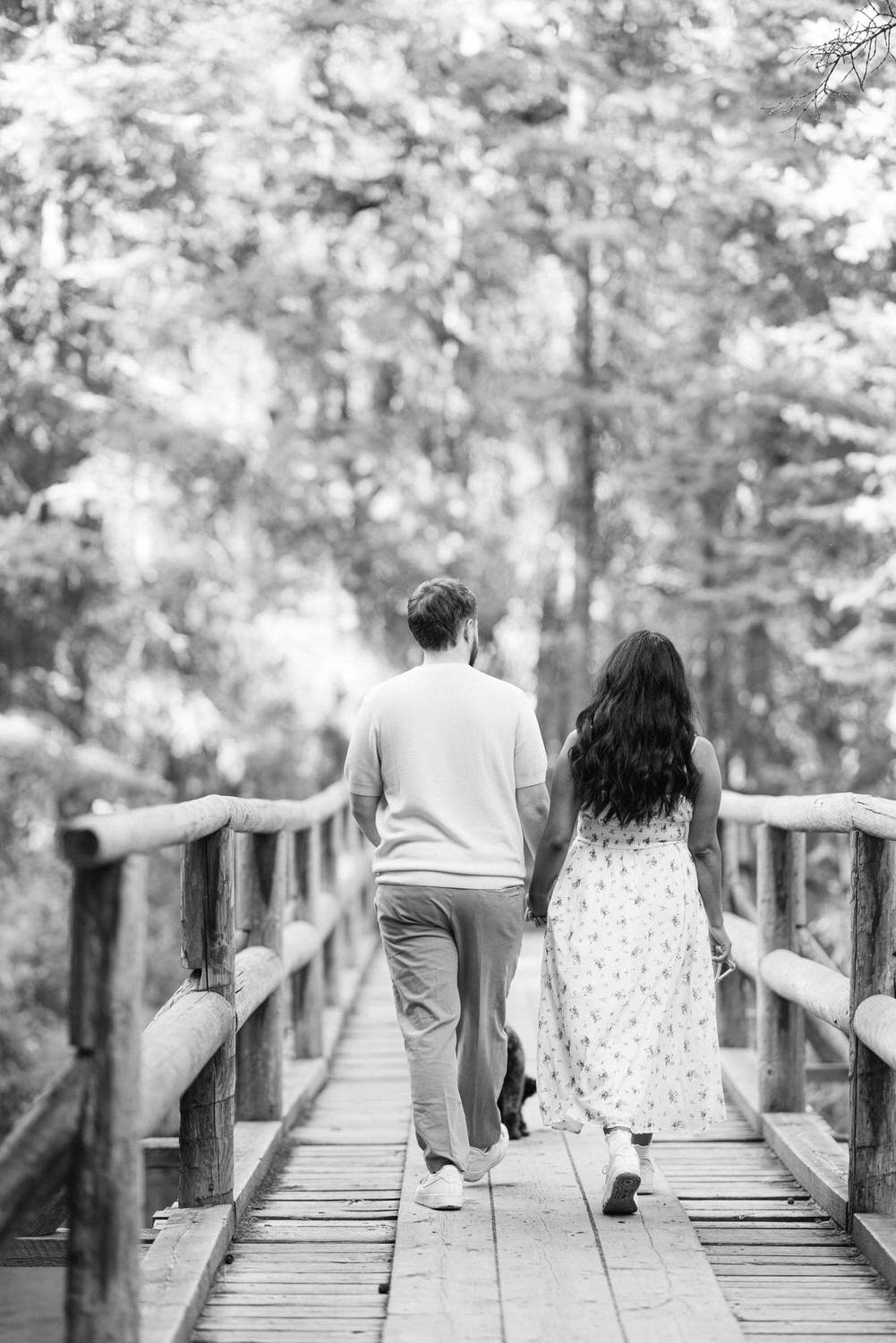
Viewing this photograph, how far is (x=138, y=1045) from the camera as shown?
2842mm

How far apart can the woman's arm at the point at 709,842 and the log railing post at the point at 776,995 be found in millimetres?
713

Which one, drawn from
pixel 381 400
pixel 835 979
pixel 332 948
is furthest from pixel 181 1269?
pixel 381 400

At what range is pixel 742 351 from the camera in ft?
48.8

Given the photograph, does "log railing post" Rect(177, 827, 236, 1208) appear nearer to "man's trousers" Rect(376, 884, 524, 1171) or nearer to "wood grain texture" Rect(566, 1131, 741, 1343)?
"man's trousers" Rect(376, 884, 524, 1171)

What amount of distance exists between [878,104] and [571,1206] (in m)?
5.07

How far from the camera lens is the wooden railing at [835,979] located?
3977 millimetres

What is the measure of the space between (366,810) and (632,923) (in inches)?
31.3

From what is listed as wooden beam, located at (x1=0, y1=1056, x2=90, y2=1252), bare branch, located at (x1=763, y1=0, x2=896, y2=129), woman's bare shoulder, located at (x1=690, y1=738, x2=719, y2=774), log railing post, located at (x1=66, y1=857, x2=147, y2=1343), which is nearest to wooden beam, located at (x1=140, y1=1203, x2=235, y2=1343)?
log railing post, located at (x1=66, y1=857, x2=147, y2=1343)

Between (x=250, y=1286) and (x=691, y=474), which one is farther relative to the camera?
(x=691, y=474)

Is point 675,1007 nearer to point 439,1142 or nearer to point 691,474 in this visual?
point 439,1142

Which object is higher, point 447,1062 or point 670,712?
point 670,712

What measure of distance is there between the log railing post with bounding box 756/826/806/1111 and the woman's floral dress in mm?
974

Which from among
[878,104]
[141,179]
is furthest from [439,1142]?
[141,179]

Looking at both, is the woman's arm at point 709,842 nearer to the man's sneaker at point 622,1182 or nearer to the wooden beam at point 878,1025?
the wooden beam at point 878,1025
